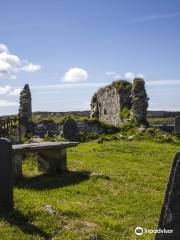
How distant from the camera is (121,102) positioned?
39.2 metres

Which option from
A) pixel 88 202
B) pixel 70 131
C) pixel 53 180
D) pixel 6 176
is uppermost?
pixel 70 131

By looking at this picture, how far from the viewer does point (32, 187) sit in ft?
42.0

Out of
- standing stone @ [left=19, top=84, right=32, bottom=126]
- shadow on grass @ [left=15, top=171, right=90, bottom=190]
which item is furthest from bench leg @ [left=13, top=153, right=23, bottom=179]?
standing stone @ [left=19, top=84, right=32, bottom=126]

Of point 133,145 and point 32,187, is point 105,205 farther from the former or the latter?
point 133,145

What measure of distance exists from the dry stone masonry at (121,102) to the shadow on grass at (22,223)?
25270 millimetres

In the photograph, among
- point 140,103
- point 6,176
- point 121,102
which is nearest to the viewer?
point 6,176

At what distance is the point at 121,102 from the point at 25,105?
8346 millimetres

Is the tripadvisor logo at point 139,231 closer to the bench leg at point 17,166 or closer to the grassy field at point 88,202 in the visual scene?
the grassy field at point 88,202

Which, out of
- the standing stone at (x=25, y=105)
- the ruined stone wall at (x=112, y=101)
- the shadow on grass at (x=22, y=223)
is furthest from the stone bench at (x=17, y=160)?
the ruined stone wall at (x=112, y=101)

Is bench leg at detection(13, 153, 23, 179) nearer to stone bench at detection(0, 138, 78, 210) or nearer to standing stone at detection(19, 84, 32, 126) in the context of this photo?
stone bench at detection(0, 138, 78, 210)

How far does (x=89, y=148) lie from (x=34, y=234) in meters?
15.5

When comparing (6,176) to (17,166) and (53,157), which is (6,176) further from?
(53,157)

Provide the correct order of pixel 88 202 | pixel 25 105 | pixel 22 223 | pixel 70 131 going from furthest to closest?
pixel 25 105, pixel 70 131, pixel 88 202, pixel 22 223

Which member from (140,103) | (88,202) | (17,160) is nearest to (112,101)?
(140,103)
